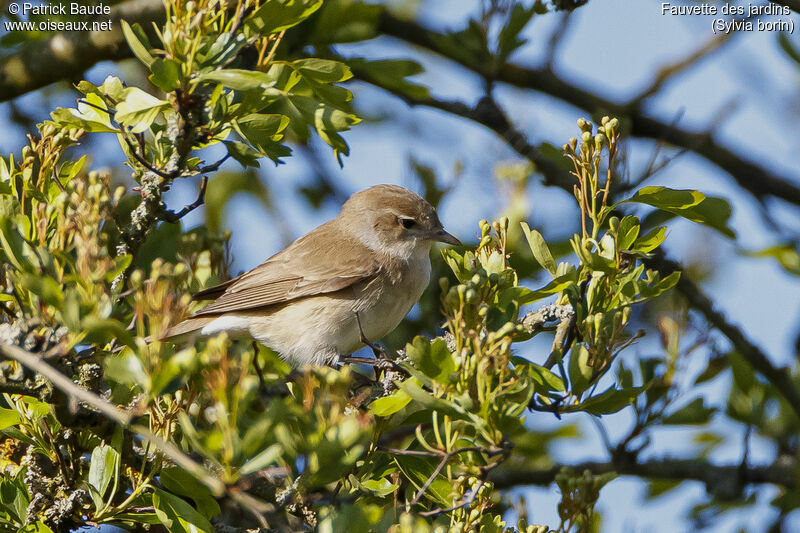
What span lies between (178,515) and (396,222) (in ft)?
9.68

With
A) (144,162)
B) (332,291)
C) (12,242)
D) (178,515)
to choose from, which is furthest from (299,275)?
(12,242)

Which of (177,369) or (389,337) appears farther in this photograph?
(389,337)

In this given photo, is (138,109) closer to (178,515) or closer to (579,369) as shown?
(178,515)

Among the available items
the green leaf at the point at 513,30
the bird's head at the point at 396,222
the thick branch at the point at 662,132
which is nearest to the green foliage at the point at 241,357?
the bird's head at the point at 396,222

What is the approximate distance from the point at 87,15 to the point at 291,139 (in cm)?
180

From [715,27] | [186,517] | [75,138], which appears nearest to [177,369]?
[186,517]

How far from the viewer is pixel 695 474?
502 cm

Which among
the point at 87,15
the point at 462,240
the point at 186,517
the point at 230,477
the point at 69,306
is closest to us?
the point at 230,477

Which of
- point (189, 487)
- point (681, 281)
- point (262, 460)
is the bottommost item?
point (681, 281)

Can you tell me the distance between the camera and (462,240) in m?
5.34

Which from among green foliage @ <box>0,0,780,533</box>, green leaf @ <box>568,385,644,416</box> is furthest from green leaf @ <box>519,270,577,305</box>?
green leaf @ <box>568,385,644,416</box>

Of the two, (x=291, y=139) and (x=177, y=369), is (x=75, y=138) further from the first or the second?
(x=291, y=139)

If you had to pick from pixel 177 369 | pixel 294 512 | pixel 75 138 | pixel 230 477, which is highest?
pixel 75 138

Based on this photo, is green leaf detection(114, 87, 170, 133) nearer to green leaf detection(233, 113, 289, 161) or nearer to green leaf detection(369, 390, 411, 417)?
green leaf detection(233, 113, 289, 161)
